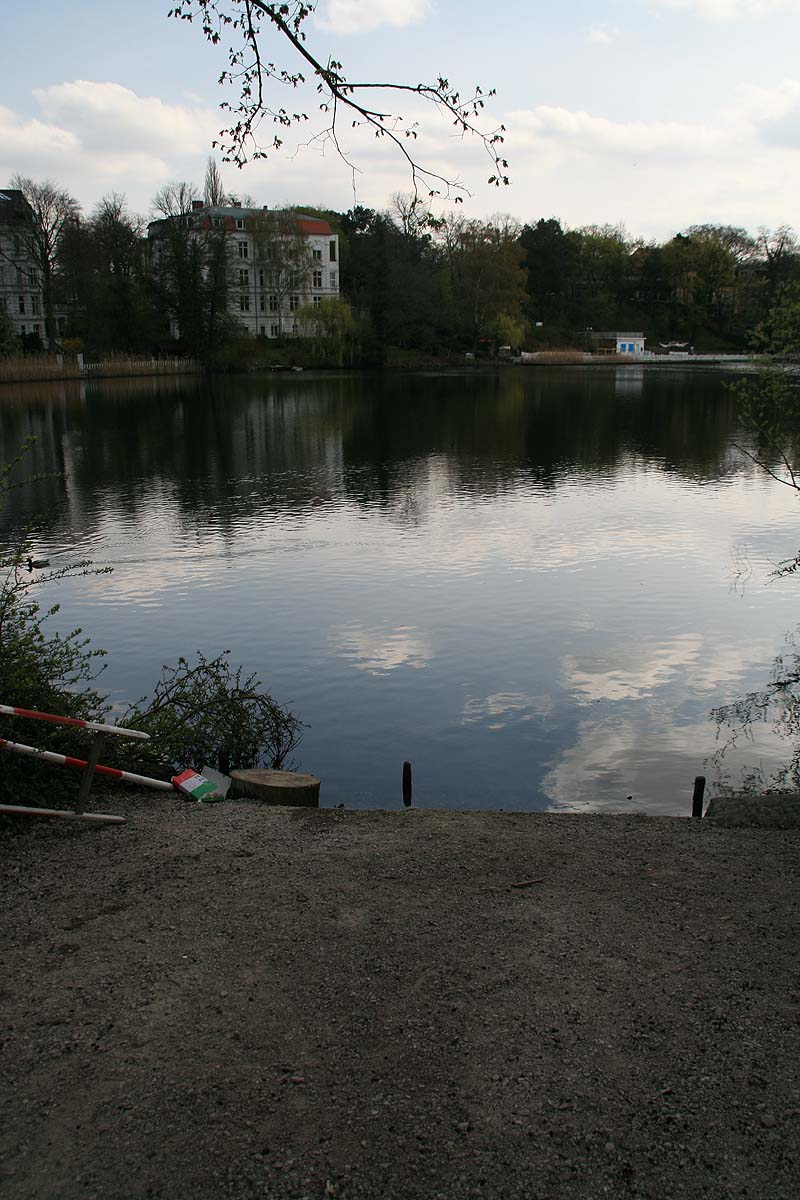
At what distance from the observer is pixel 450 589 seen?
1895cm

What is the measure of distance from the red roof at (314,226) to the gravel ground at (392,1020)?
404 feet

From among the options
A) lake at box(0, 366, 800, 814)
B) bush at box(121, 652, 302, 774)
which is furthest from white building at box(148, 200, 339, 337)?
bush at box(121, 652, 302, 774)

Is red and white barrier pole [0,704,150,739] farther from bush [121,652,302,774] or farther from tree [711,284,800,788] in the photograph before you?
tree [711,284,800,788]

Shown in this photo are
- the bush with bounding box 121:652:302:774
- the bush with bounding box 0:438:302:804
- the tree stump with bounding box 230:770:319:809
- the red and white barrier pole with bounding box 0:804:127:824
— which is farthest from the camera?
the bush with bounding box 121:652:302:774

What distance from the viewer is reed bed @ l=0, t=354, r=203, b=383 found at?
7562cm

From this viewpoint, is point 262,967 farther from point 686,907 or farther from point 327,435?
point 327,435

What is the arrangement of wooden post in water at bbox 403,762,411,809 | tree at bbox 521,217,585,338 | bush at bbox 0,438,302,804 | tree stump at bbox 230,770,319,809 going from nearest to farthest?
bush at bbox 0,438,302,804 → tree stump at bbox 230,770,319,809 → wooden post in water at bbox 403,762,411,809 → tree at bbox 521,217,585,338

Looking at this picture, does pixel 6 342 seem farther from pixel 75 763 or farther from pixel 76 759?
pixel 75 763


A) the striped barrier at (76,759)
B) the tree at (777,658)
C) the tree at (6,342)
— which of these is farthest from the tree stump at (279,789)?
the tree at (6,342)

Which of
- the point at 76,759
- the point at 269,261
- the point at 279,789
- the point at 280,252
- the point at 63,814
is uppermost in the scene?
the point at 280,252

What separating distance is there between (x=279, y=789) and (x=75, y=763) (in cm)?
235

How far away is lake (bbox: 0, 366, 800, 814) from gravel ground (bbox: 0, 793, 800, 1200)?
→ 271cm

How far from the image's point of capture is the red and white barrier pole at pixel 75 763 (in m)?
7.23

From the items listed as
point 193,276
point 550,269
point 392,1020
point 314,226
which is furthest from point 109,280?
point 392,1020
